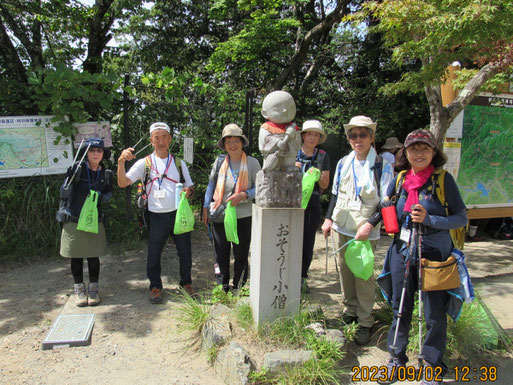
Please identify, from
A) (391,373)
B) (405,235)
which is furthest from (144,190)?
(391,373)

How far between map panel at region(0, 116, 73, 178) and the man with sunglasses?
13.8 ft

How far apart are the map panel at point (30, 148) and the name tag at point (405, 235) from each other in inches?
189

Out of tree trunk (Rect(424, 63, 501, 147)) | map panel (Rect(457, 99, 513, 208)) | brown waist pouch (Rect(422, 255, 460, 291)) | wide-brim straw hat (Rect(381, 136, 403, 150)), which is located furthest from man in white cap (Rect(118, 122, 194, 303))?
map panel (Rect(457, 99, 513, 208))

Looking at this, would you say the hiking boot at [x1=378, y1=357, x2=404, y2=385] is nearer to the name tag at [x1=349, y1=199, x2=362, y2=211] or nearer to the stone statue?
the name tag at [x1=349, y1=199, x2=362, y2=211]

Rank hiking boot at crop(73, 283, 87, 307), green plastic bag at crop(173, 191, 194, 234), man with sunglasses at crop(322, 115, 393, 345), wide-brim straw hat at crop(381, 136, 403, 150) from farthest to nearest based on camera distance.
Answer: wide-brim straw hat at crop(381, 136, 403, 150), hiking boot at crop(73, 283, 87, 307), green plastic bag at crop(173, 191, 194, 234), man with sunglasses at crop(322, 115, 393, 345)

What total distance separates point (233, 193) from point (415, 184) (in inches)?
67.6

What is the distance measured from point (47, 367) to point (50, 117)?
366cm

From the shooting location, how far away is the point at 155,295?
396 centimetres

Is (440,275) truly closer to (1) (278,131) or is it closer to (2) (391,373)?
(2) (391,373)

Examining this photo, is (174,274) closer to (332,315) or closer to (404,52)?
(332,315)

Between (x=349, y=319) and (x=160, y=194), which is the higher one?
(x=160, y=194)

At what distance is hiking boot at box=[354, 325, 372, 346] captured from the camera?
3.22 metres

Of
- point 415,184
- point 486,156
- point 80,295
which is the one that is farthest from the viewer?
point 486,156
